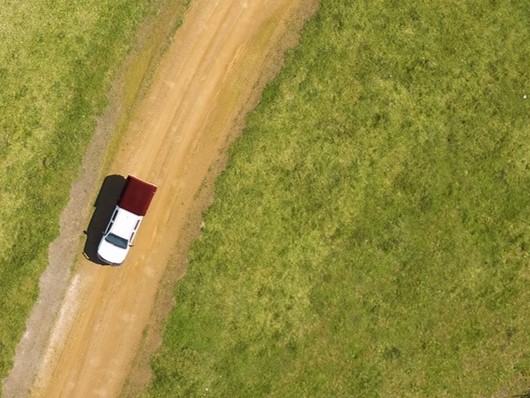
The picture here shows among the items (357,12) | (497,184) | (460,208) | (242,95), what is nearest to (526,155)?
(497,184)

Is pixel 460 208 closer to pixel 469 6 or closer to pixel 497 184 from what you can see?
pixel 497 184

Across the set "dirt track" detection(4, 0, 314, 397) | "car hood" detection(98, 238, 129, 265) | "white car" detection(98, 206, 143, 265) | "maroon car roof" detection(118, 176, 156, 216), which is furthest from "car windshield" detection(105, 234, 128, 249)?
"maroon car roof" detection(118, 176, 156, 216)

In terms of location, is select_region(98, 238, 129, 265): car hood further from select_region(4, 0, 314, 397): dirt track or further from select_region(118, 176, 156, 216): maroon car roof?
select_region(118, 176, 156, 216): maroon car roof

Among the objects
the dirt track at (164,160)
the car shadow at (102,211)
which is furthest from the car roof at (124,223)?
the car shadow at (102,211)

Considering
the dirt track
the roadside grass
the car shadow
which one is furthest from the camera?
the car shadow

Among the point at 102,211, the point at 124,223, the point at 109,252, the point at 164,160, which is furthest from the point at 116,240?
the point at 164,160
